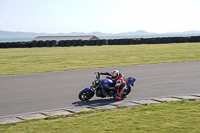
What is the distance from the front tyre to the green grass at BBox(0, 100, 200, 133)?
1.23 metres

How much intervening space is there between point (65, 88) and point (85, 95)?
1957mm

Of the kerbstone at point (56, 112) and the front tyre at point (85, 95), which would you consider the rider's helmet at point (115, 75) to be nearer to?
the front tyre at point (85, 95)

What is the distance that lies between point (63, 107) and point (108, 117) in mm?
1709

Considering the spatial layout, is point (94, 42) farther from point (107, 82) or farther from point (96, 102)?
point (96, 102)

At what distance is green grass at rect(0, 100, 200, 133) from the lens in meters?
5.34

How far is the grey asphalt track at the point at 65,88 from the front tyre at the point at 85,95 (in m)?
0.16

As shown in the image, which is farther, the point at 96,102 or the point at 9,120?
the point at 96,102

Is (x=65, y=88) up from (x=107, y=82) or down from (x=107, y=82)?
down

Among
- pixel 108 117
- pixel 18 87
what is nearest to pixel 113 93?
pixel 108 117

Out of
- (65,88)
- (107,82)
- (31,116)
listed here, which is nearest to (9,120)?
(31,116)

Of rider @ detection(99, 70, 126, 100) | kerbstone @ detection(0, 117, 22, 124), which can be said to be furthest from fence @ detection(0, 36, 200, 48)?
kerbstone @ detection(0, 117, 22, 124)

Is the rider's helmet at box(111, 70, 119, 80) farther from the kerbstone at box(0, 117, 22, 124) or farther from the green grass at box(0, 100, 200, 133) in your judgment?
the kerbstone at box(0, 117, 22, 124)

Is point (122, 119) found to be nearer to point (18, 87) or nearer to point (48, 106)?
point (48, 106)

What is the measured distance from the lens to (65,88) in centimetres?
995
